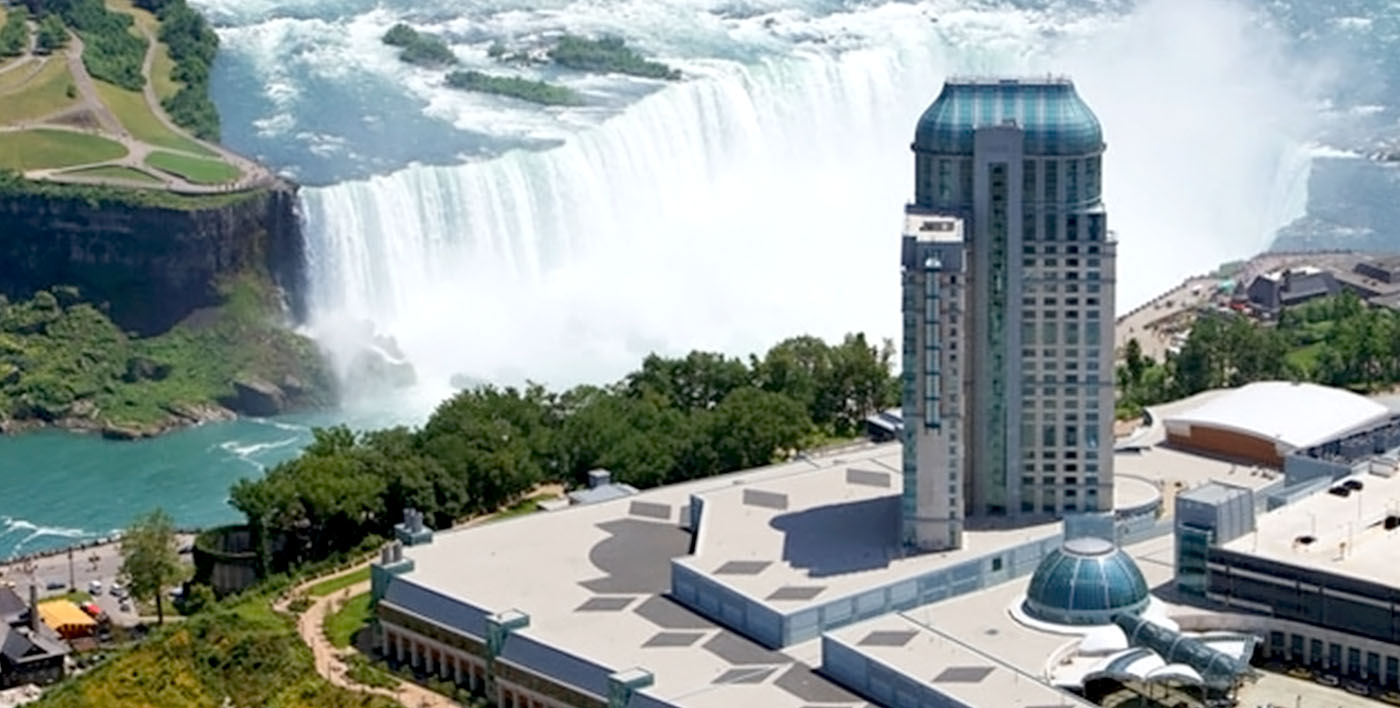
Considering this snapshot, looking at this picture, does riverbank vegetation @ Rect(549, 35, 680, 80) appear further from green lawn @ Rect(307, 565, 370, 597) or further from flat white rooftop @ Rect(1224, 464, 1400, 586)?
flat white rooftop @ Rect(1224, 464, 1400, 586)

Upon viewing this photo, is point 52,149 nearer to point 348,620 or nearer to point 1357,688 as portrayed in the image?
point 348,620

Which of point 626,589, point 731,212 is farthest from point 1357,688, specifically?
point 731,212

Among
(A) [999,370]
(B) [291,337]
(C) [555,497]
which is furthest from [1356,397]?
(B) [291,337]

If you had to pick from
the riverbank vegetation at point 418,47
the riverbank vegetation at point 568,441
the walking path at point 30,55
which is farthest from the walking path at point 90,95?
the riverbank vegetation at point 568,441

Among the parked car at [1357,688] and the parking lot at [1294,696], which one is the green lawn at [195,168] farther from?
the parked car at [1357,688]

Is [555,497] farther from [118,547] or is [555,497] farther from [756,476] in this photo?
[118,547]
